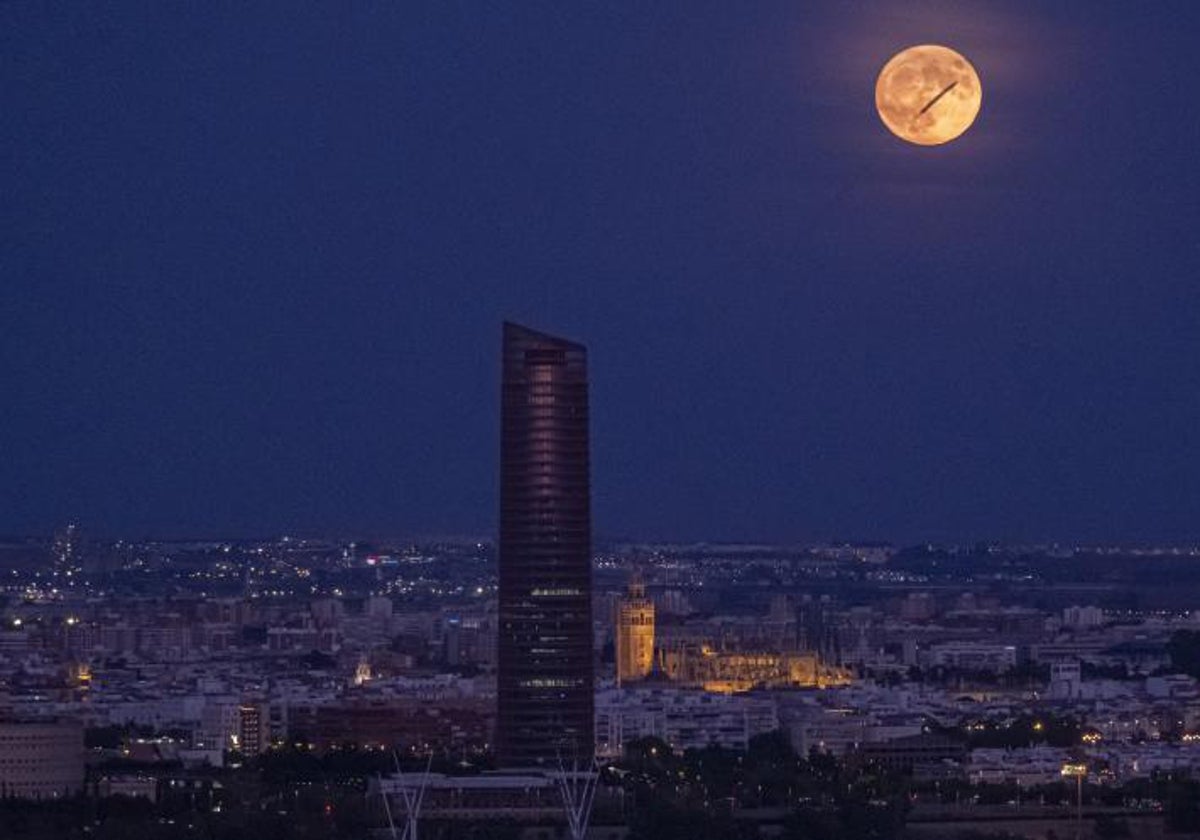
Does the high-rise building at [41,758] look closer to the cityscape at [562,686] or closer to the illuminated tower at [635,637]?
the cityscape at [562,686]

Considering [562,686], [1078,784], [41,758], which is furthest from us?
[562,686]

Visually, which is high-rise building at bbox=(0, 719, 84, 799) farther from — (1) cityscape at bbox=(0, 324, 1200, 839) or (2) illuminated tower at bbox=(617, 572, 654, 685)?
(2) illuminated tower at bbox=(617, 572, 654, 685)

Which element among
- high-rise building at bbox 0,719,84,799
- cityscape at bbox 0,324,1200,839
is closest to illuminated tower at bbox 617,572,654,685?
cityscape at bbox 0,324,1200,839

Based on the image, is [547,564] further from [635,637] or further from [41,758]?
[635,637]

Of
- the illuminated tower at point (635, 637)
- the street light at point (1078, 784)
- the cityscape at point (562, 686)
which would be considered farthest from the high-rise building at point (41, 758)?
the illuminated tower at point (635, 637)

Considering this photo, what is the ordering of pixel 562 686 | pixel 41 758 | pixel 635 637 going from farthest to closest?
pixel 635 637
pixel 562 686
pixel 41 758

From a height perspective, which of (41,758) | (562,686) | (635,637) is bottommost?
(41,758)

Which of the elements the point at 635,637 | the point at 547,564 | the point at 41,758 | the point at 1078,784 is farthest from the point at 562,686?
the point at 635,637
